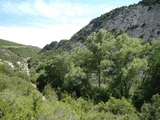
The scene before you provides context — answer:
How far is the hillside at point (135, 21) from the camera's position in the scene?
68.2 meters

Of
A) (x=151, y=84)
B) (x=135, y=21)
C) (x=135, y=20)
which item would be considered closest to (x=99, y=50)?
(x=151, y=84)

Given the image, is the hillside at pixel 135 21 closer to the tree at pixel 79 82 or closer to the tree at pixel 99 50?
the tree at pixel 99 50

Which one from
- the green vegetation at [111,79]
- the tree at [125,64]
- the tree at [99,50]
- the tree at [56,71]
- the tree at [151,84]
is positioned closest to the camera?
the green vegetation at [111,79]

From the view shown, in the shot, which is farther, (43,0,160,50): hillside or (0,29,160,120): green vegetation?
(43,0,160,50): hillside

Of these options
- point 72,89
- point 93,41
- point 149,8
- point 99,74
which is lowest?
point 72,89

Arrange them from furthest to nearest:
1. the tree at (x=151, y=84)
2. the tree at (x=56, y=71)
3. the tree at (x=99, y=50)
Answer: the tree at (x=56, y=71)
the tree at (x=99, y=50)
the tree at (x=151, y=84)

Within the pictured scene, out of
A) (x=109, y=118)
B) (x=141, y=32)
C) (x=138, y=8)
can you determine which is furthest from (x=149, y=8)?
(x=109, y=118)

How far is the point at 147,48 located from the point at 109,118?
17.0 metres

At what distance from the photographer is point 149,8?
272 ft

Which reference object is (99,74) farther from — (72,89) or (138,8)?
(138,8)

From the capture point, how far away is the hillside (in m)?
68.2

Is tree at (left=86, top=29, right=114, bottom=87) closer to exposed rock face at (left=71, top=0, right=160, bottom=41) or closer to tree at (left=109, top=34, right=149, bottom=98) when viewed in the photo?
tree at (left=109, top=34, right=149, bottom=98)

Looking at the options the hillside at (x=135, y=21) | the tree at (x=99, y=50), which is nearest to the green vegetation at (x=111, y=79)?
the tree at (x=99, y=50)

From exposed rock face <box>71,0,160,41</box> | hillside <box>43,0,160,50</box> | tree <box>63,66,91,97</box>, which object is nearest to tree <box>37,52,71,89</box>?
tree <box>63,66,91,97</box>
